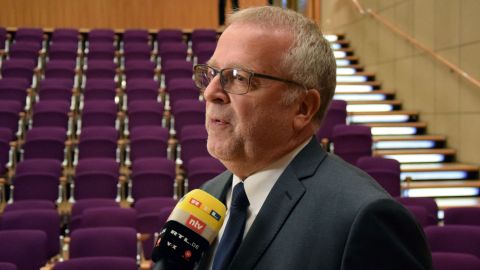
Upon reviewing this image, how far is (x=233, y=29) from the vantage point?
95cm

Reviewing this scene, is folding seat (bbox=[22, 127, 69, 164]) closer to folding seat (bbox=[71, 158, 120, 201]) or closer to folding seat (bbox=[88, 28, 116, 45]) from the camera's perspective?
folding seat (bbox=[71, 158, 120, 201])

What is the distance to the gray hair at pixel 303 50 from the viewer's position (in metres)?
0.92

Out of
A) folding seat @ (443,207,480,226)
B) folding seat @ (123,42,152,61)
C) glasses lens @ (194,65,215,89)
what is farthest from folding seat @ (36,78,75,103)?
glasses lens @ (194,65,215,89)

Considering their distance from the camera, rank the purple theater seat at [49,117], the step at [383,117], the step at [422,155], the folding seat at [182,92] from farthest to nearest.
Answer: the folding seat at [182,92], the step at [383,117], the purple theater seat at [49,117], the step at [422,155]

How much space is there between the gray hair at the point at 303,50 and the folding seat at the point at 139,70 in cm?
680

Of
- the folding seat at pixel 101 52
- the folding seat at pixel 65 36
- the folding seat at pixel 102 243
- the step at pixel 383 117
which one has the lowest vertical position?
the folding seat at pixel 102 243

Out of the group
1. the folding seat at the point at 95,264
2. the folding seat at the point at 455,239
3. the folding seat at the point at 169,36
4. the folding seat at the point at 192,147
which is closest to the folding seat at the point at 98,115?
the folding seat at the point at 192,147

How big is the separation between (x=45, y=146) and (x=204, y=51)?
10.9ft

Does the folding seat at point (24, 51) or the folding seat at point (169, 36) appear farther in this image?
the folding seat at point (169, 36)

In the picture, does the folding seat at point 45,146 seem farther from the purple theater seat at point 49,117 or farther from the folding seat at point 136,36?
the folding seat at point 136,36

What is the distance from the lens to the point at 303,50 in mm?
926

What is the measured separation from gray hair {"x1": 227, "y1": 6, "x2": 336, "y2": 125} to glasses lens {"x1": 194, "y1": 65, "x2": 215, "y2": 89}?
9 centimetres

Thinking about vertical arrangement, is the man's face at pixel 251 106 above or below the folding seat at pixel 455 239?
above

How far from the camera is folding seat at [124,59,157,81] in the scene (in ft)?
25.1
